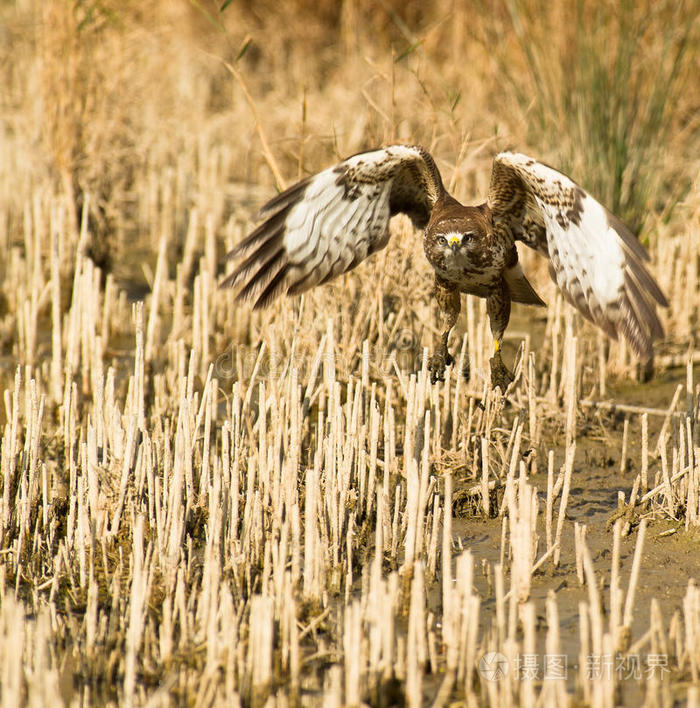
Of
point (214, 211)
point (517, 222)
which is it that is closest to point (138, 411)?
point (517, 222)

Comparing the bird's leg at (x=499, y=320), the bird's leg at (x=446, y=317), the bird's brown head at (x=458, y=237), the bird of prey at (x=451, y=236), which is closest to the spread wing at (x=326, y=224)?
the bird of prey at (x=451, y=236)

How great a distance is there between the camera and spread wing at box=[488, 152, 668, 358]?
14.5 feet

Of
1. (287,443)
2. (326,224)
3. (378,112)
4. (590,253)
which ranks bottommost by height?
(287,443)

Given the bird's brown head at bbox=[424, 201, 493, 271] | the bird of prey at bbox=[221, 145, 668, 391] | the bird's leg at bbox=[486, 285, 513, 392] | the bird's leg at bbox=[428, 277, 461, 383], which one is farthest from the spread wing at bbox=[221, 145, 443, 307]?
the bird's leg at bbox=[486, 285, 513, 392]

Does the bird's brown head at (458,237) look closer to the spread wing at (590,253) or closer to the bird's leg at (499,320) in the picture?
the spread wing at (590,253)

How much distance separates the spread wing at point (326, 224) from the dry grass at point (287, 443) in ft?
1.43

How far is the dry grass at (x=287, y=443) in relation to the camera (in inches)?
138

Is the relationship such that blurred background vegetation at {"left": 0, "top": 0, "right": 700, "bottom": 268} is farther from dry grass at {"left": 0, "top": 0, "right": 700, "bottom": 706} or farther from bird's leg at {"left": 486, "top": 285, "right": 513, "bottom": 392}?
bird's leg at {"left": 486, "top": 285, "right": 513, "bottom": 392}

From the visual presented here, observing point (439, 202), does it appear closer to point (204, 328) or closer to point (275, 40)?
point (204, 328)

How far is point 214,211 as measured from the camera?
9438mm

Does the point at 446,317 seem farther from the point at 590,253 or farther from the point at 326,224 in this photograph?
the point at 590,253

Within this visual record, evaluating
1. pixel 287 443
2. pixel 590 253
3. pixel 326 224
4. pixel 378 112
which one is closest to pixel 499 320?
pixel 590 253

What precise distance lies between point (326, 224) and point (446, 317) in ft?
2.50

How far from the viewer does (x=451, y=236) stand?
4.87 m
